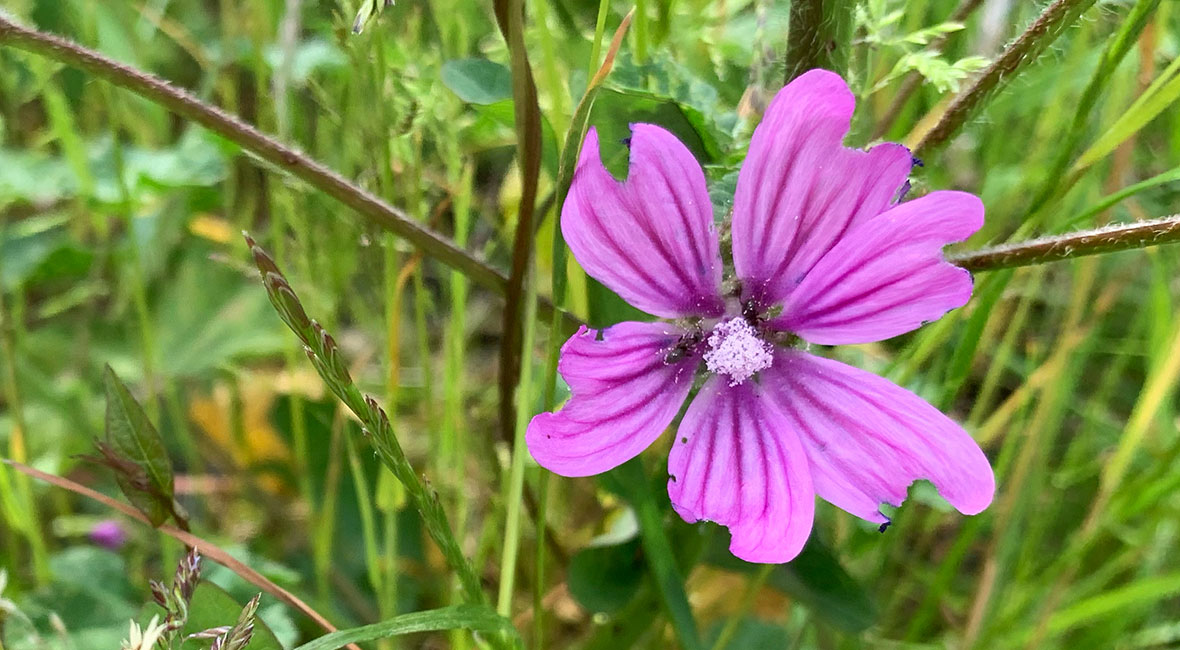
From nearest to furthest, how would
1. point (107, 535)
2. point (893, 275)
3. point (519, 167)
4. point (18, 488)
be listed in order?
point (893, 275), point (519, 167), point (18, 488), point (107, 535)

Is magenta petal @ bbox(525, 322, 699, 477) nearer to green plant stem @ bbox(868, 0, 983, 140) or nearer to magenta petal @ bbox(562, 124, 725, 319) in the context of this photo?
magenta petal @ bbox(562, 124, 725, 319)

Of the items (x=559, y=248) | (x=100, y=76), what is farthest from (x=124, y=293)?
(x=559, y=248)

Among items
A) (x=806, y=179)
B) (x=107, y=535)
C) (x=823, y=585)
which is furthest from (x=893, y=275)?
(x=107, y=535)

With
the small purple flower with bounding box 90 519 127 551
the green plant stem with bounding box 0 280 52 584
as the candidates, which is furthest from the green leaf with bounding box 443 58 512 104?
the small purple flower with bounding box 90 519 127 551

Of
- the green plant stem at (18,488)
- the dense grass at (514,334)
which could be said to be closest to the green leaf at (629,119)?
the dense grass at (514,334)

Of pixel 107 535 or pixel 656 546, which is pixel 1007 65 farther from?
pixel 107 535

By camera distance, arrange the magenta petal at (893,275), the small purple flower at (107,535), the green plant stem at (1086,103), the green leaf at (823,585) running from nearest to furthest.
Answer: the magenta petal at (893,275)
the green plant stem at (1086,103)
the green leaf at (823,585)
the small purple flower at (107,535)

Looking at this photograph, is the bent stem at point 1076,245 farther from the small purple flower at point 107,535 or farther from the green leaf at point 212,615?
the small purple flower at point 107,535
